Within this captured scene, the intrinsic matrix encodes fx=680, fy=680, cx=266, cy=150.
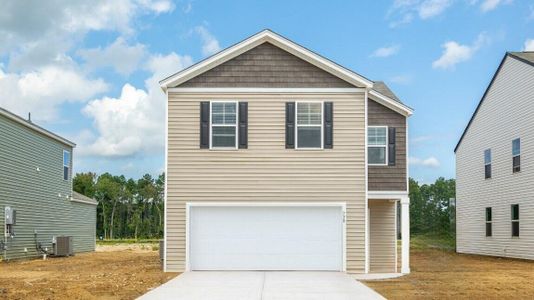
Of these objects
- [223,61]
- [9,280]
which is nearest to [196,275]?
[9,280]

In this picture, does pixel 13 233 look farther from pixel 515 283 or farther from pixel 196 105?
pixel 515 283

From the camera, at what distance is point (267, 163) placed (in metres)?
20.5

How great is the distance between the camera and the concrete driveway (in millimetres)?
13625

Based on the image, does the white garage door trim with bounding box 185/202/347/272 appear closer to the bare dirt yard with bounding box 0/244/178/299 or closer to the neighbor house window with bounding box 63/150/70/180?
the bare dirt yard with bounding box 0/244/178/299

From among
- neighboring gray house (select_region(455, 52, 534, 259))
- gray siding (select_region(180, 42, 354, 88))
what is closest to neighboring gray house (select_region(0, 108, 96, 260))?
gray siding (select_region(180, 42, 354, 88))

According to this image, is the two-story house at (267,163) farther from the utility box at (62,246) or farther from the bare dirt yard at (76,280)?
the utility box at (62,246)

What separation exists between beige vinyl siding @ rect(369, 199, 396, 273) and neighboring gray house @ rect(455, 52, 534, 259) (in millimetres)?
7595

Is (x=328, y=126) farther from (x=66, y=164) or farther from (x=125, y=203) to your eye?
(x=125, y=203)

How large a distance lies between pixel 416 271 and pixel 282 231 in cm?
481

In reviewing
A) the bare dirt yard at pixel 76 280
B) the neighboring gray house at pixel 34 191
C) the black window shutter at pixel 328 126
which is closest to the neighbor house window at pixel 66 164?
the neighboring gray house at pixel 34 191

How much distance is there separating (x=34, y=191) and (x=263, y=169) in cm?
1261

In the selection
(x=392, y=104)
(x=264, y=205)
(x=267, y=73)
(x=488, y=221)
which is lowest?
(x=488, y=221)

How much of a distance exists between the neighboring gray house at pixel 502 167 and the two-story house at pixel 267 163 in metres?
10.6

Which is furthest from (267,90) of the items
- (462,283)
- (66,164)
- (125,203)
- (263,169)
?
(125,203)
